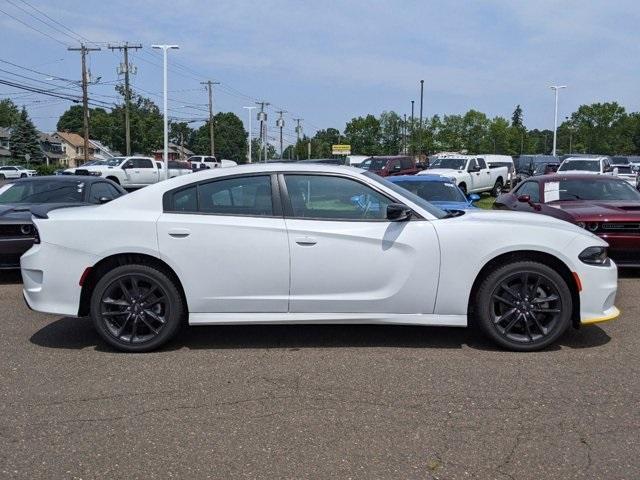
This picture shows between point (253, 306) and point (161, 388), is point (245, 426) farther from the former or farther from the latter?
point (253, 306)

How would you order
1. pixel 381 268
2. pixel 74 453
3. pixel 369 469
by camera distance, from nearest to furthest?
pixel 369 469 < pixel 74 453 < pixel 381 268

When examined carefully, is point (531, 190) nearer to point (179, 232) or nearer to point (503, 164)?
point (179, 232)

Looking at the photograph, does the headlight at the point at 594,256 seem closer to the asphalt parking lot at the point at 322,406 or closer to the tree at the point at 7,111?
the asphalt parking lot at the point at 322,406

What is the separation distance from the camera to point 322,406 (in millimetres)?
4066

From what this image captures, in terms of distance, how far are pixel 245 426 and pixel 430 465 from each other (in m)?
1.14

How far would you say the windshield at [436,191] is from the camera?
35.8 ft

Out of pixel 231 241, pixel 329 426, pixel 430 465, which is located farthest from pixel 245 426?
pixel 231 241

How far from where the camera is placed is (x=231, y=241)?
16.5 ft

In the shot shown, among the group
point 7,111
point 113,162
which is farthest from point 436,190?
point 7,111

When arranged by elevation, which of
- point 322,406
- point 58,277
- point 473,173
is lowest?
point 322,406

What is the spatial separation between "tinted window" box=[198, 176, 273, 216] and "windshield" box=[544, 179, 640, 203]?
5474 millimetres

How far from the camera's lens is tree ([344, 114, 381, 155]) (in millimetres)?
103812

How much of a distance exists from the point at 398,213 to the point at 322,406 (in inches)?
67.6

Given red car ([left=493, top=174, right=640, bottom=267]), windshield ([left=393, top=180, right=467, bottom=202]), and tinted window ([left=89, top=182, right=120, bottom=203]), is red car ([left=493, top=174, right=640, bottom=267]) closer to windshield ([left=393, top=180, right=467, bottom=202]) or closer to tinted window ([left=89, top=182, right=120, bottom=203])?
windshield ([left=393, top=180, right=467, bottom=202])
